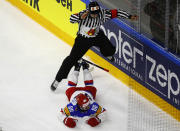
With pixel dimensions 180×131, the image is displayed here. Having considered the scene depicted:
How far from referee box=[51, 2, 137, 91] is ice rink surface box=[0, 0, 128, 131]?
0.38m

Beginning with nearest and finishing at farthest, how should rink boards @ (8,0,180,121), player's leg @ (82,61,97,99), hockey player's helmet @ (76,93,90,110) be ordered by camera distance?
hockey player's helmet @ (76,93,90,110) < rink boards @ (8,0,180,121) < player's leg @ (82,61,97,99)

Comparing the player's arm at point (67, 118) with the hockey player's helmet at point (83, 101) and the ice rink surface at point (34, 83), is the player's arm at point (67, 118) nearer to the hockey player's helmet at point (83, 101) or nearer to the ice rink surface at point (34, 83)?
the ice rink surface at point (34, 83)

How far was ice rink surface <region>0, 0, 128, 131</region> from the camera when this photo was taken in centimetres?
659

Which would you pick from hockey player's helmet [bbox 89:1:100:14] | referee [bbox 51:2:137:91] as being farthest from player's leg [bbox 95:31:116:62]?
hockey player's helmet [bbox 89:1:100:14]

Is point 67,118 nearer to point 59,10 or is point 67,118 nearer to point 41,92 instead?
point 41,92

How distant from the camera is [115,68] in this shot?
7.51m

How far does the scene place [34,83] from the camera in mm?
7438

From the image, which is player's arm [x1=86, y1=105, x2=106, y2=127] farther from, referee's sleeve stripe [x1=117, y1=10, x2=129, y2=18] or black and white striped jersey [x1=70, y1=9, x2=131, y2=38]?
referee's sleeve stripe [x1=117, y1=10, x2=129, y2=18]

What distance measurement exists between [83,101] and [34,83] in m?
1.23

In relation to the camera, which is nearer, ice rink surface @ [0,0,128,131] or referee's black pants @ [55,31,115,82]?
ice rink surface @ [0,0,128,131]

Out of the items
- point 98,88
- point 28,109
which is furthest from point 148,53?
point 28,109

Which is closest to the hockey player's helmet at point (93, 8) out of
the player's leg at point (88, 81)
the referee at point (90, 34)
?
the referee at point (90, 34)

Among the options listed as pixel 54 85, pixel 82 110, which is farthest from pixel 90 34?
pixel 82 110

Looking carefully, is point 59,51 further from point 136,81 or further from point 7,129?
point 7,129
